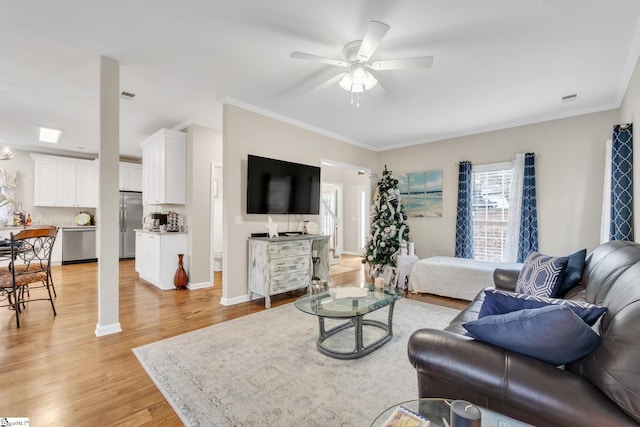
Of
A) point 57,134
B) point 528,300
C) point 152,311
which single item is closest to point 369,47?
point 528,300

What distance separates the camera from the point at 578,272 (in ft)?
7.25

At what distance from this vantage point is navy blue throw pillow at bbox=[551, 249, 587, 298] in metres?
2.20

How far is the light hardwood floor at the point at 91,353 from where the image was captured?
175cm

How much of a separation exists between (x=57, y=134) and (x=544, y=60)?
7.71m

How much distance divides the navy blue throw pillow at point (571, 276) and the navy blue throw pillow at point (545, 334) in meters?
1.38

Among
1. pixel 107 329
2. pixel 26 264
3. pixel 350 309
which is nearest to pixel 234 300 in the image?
pixel 107 329

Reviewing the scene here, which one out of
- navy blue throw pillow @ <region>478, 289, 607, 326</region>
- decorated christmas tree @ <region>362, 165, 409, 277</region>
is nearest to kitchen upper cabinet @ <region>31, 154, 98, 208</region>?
decorated christmas tree @ <region>362, 165, 409, 277</region>

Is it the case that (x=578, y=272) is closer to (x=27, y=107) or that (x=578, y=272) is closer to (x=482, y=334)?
(x=482, y=334)

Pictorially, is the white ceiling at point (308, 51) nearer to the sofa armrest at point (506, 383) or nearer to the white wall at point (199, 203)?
the white wall at point (199, 203)

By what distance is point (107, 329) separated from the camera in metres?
2.81

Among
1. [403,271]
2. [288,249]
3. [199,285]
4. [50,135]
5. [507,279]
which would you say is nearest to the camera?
[507,279]

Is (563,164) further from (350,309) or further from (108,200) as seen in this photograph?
(108,200)

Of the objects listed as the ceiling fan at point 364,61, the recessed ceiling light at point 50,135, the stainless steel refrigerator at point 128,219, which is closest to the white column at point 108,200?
the ceiling fan at point 364,61

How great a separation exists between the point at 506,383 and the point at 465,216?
4.45 metres
